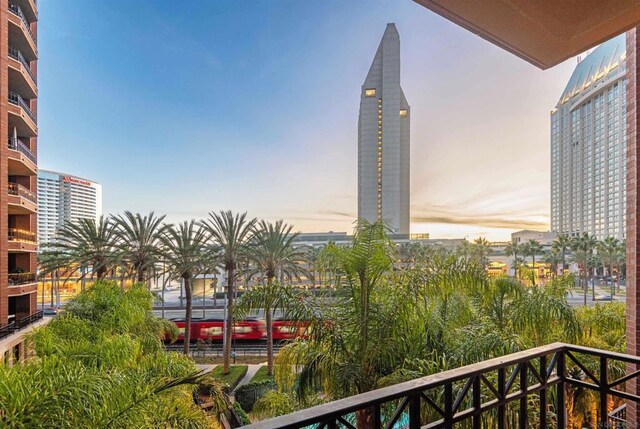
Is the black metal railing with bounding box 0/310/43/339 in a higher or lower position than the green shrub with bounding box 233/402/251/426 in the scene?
higher

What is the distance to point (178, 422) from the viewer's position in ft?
14.0

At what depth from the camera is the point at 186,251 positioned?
17.4 metres

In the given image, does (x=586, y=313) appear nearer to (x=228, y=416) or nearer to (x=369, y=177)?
(x=228, y=416)

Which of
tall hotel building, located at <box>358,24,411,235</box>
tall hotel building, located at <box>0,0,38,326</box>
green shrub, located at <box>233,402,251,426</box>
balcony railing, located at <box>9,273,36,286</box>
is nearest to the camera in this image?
green shrub, located at <box>233,402,251,426</box>

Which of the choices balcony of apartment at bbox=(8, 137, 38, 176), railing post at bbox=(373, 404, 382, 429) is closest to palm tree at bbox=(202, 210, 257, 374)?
balcony of apartment at bbox=(8, 137, 38, 176)

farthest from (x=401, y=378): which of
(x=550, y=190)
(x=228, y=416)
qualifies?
(x=550, y=190)

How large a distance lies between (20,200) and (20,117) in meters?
3.55

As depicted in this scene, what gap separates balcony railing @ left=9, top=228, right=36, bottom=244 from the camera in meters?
15.2

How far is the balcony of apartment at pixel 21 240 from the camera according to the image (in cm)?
1452

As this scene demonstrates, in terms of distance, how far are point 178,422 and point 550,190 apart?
96.4 m

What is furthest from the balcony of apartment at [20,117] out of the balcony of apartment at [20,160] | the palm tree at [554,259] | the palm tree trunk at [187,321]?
the palm tree at [554,259]

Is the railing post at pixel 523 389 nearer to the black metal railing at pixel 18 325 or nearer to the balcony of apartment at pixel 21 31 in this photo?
the black metal railing at pixel 18 325

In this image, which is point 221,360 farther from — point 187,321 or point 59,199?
point 59,199

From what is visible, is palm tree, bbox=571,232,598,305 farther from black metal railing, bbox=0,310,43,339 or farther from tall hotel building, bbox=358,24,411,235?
black metal railing, bbox=0,310,43,339
